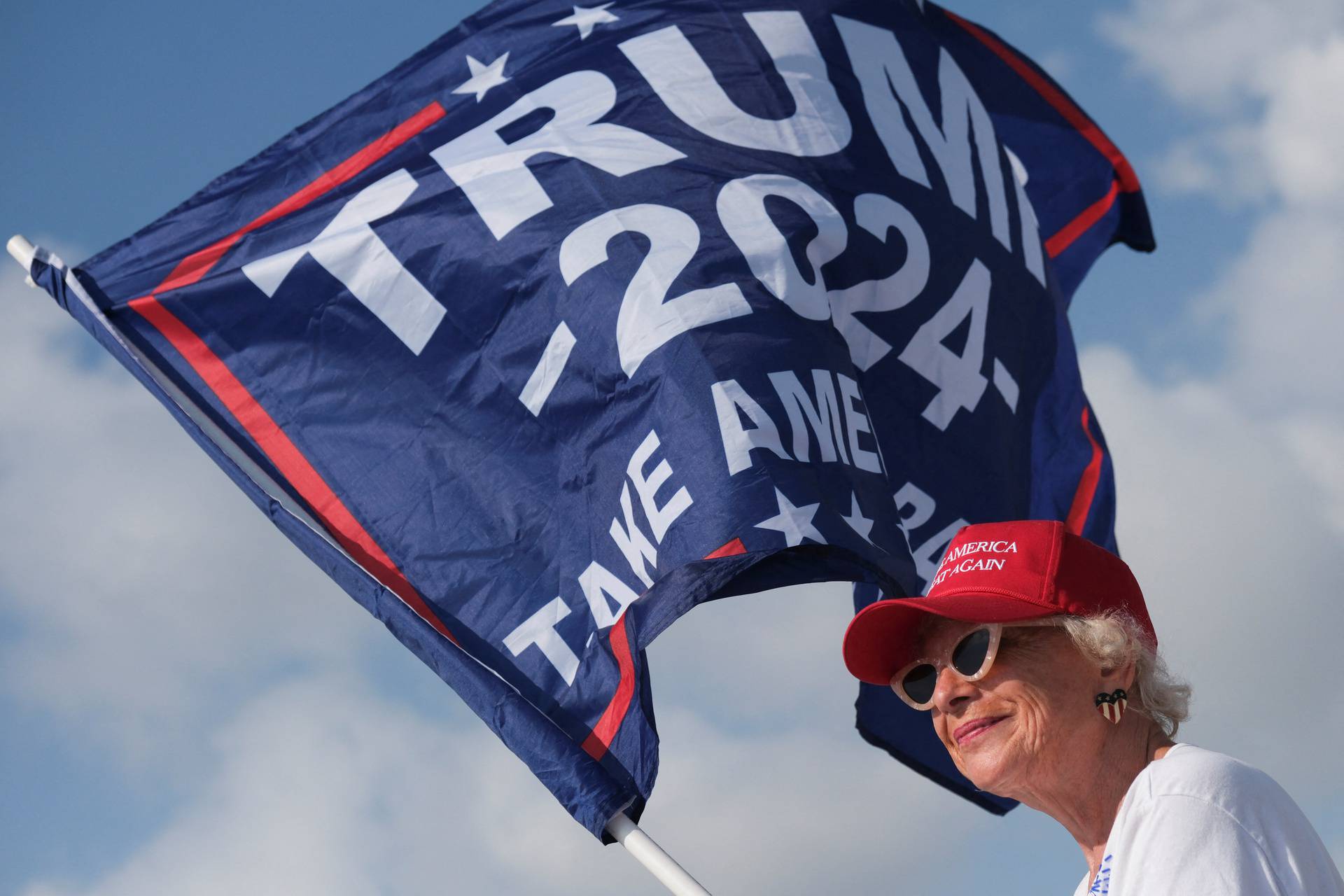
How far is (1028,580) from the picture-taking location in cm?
373

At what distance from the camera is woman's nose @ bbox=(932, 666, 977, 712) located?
3.95m

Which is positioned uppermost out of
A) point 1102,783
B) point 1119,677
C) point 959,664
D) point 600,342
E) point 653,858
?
point 600,342

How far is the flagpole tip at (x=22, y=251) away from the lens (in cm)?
725

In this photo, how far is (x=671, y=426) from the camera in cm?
624

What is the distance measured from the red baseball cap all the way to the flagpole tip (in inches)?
199

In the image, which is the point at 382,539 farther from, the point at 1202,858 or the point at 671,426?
the point at 1202,858

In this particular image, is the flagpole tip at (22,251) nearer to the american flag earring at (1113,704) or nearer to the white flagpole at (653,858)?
the white flagpole at (653,858)

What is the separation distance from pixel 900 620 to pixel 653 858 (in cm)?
180

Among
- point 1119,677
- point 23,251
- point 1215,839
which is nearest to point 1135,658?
point 1119,677

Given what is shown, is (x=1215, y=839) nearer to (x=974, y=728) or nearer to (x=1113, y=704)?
(x=1113, y=704)

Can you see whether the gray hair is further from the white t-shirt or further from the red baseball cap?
the white t-shirt

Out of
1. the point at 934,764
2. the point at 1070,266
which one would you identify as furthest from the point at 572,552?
the point at 1070,266

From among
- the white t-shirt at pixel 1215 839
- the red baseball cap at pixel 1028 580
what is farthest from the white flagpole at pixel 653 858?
the white t-shirt at pixel 1215 839

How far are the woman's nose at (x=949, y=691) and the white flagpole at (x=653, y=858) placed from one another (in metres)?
1.65
